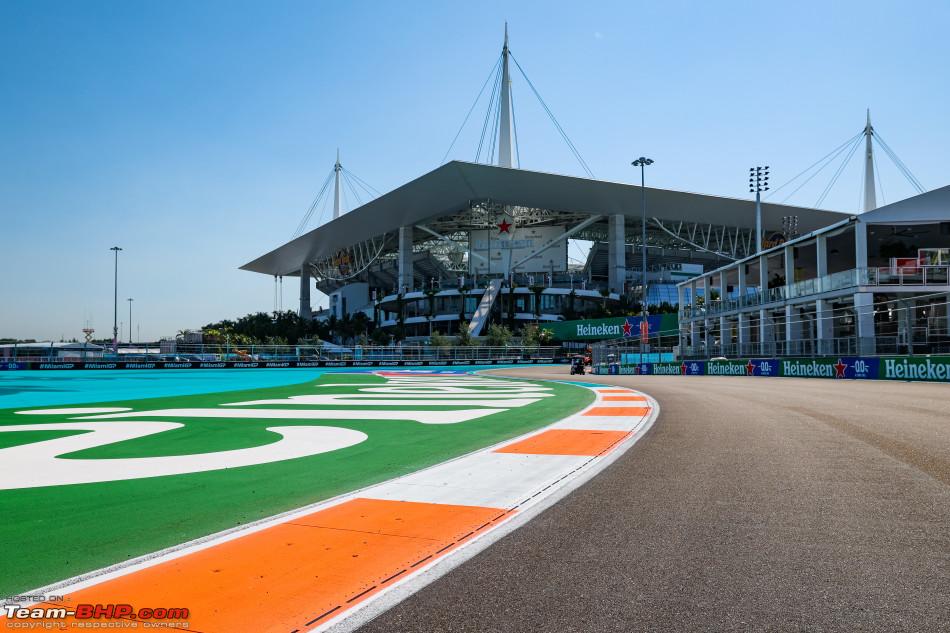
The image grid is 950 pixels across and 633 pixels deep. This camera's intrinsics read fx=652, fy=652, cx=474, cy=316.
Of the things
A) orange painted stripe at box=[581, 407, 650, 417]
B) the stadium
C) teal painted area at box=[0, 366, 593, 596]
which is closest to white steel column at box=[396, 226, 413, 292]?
the stadium

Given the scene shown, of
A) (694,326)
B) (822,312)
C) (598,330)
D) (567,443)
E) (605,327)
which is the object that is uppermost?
(822,312)

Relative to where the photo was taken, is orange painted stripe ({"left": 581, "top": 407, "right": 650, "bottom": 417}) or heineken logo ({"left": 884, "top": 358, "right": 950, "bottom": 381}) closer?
orange painted stripe ({"left": 581, "top": 407, "right": 650, "bottom": 417})

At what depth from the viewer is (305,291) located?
447 feet

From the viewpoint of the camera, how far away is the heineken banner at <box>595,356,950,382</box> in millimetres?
24016

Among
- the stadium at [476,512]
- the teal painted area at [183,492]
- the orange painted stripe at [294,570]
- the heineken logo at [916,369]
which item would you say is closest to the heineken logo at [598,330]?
the heineken logo at [916,369]

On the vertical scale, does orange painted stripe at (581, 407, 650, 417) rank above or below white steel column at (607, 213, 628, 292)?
below

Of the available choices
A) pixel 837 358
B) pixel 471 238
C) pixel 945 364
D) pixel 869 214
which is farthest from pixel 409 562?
pixel 471 238

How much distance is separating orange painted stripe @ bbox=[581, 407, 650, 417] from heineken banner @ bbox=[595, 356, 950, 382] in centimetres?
1570

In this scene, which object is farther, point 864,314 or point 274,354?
point 274,354

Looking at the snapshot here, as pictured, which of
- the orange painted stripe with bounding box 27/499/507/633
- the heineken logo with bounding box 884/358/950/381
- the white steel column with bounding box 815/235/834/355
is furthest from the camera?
the white steel column with bounding box 815/235/834/355

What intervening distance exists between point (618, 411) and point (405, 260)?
295 feet
